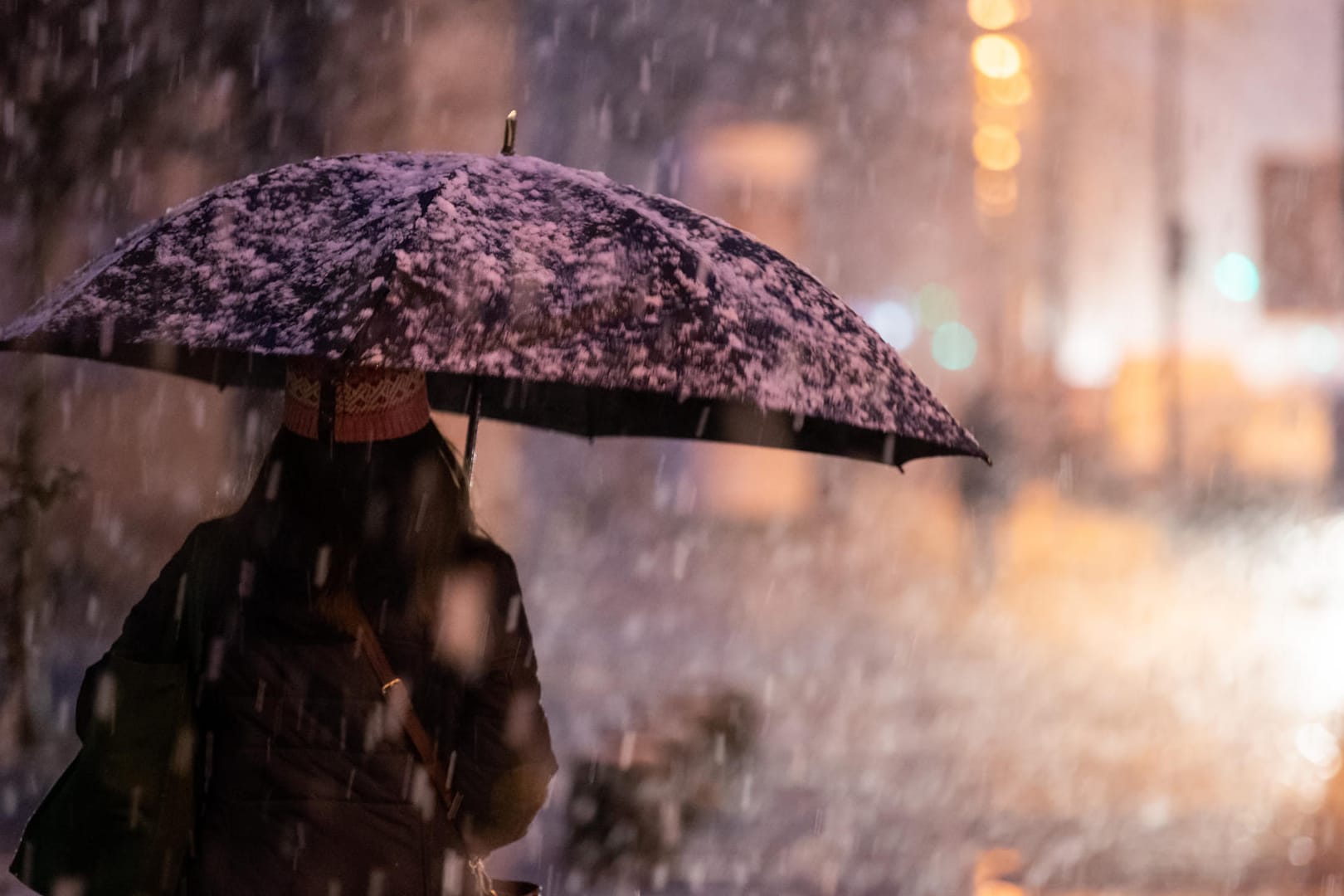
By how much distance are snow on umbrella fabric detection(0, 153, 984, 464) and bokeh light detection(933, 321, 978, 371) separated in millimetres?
49866

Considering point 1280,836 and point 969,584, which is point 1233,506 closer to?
point 969,584

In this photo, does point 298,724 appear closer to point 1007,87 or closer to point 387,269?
point 387,269

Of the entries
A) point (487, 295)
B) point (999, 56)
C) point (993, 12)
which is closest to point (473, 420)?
point (487, 295)

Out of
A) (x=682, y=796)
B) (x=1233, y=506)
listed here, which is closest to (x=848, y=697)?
(x=682, y=796)

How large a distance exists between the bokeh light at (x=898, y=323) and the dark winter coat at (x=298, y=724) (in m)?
Answer: 43.4

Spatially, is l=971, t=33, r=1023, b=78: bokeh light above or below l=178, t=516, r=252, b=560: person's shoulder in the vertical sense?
above

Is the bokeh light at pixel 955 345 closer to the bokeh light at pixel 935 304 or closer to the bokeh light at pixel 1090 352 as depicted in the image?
the bokeh light at pixel 935 304

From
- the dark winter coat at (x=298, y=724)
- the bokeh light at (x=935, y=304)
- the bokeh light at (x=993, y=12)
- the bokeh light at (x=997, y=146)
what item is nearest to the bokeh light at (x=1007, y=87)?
the bokeh light at (x=993, y=12)

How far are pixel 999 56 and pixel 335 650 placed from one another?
21.0 meters

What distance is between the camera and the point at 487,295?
2.46 m

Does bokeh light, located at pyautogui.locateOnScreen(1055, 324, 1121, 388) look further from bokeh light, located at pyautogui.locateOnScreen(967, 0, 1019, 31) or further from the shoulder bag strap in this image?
the shoulder bag strap

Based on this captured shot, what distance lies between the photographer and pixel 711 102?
22.4 metres

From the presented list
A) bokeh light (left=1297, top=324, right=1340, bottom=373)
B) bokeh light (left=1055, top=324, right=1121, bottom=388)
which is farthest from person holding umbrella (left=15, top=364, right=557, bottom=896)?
bokeh light (left=1055, top=324, right=1121, bottom=388)

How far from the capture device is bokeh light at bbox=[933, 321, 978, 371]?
5222 cm
